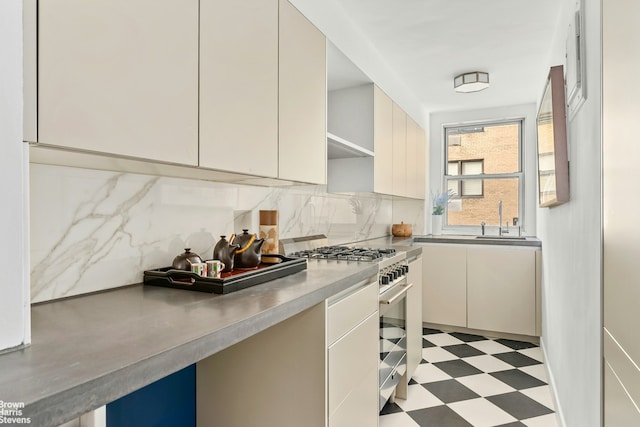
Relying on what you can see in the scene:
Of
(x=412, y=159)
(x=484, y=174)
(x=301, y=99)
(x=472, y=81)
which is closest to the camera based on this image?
(x=301, y=99)

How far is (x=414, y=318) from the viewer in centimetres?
268

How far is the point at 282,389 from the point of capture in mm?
1404

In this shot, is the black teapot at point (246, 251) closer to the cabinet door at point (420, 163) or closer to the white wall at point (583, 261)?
the white wall at point (583, 261)

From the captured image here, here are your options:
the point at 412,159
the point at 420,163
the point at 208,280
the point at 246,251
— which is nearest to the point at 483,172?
the point at 420,163

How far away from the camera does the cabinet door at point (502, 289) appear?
3.57 m

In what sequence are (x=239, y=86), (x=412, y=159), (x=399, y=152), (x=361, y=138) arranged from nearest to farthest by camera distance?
(x=239, y=86)
(x=361, y=138)
(x=399, y=152)
(x=412, y=159)

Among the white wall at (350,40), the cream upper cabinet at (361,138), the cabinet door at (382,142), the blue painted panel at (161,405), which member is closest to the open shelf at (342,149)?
the cream upper cabinet at (361,138)

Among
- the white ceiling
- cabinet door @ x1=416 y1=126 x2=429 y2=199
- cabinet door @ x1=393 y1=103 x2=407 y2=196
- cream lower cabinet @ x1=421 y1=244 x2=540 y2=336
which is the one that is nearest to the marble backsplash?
the white ceiling

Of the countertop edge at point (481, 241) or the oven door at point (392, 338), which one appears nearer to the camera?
the oven door at point (392, 338)

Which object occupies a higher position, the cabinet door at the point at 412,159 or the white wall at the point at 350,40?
the white wall at the point at 350,40

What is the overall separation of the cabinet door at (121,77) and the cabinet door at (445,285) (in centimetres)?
327

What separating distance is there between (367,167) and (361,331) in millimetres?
1308

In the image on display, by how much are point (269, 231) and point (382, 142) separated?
4.19 feet

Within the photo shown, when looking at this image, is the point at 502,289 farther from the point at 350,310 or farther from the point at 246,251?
the point at 246,251
